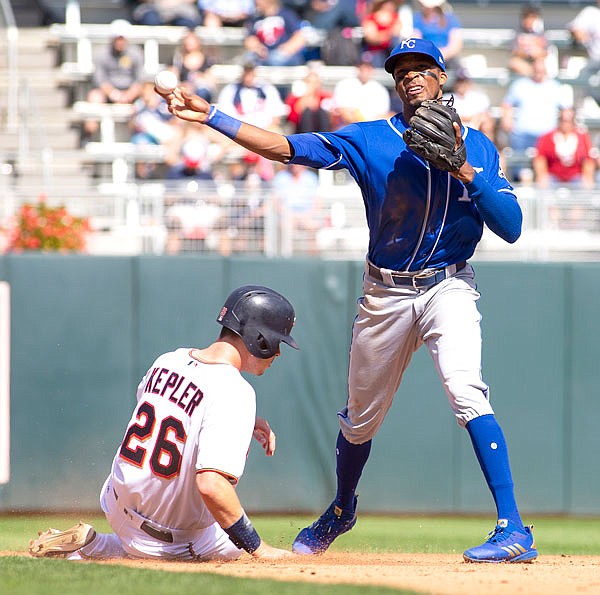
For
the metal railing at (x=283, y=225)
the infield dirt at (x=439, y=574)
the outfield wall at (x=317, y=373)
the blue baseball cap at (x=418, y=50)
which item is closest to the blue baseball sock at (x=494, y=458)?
the infield dirt at (x=439, y=574)

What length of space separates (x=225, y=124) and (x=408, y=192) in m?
0.85

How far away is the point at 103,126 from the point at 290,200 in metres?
4.21

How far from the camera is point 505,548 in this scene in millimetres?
4551

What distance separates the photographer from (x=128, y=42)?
12.6 meters

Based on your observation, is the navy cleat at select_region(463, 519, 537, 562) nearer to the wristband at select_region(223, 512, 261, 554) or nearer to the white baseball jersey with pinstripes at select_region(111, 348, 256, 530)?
the wristband at select_region(223, 512, 261, 554)

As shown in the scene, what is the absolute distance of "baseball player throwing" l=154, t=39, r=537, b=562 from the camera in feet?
15.4

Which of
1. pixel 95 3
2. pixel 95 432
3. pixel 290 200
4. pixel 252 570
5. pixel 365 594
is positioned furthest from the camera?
pixel 95 3

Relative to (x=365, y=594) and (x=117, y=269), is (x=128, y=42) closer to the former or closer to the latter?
(x=117, y=269)

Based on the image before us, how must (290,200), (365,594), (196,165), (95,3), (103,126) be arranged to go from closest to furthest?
(365,594)
(290,200)
(196,165)
(103,126)
(95,3)

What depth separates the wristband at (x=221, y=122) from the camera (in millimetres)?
4723

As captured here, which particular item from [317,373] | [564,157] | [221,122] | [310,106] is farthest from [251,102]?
[221,122]

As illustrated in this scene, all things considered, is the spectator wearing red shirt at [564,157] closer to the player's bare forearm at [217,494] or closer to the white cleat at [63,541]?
the white cleat at [63,541]

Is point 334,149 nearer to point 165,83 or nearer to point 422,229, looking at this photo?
point 422,229

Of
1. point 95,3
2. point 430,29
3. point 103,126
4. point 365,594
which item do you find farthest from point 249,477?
point 95,3
